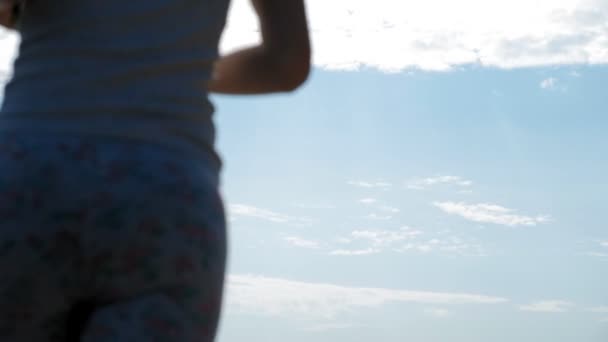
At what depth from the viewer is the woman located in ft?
6.28

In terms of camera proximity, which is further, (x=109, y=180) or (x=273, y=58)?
(x=273, y=58)

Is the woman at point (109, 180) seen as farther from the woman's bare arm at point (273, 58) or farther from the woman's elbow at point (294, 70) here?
the woman's elbow at point (294, 70)

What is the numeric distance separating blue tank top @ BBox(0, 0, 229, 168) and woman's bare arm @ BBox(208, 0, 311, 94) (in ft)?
0.82

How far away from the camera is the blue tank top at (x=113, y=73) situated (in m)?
2.02

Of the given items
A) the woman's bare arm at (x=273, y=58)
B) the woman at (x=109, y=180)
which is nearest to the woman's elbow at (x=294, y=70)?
the woman's bare arm at (x=273, y=58)

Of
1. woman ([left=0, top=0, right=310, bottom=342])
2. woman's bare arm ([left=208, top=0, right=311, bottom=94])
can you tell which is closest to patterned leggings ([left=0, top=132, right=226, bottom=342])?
woman ([left=0, top=0, right=310, bottom=342])

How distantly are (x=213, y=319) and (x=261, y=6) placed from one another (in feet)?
3.20

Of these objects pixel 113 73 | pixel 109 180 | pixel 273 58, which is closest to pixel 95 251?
pixel 109 180

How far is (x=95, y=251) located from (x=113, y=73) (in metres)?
0.45

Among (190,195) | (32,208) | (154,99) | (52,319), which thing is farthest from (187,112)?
(52,319)

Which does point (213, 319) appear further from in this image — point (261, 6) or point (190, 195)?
point (261, 6)

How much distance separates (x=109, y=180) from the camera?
1937 millimetres

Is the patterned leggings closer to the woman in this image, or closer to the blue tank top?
the woman

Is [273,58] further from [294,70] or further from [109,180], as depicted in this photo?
[109,180]
